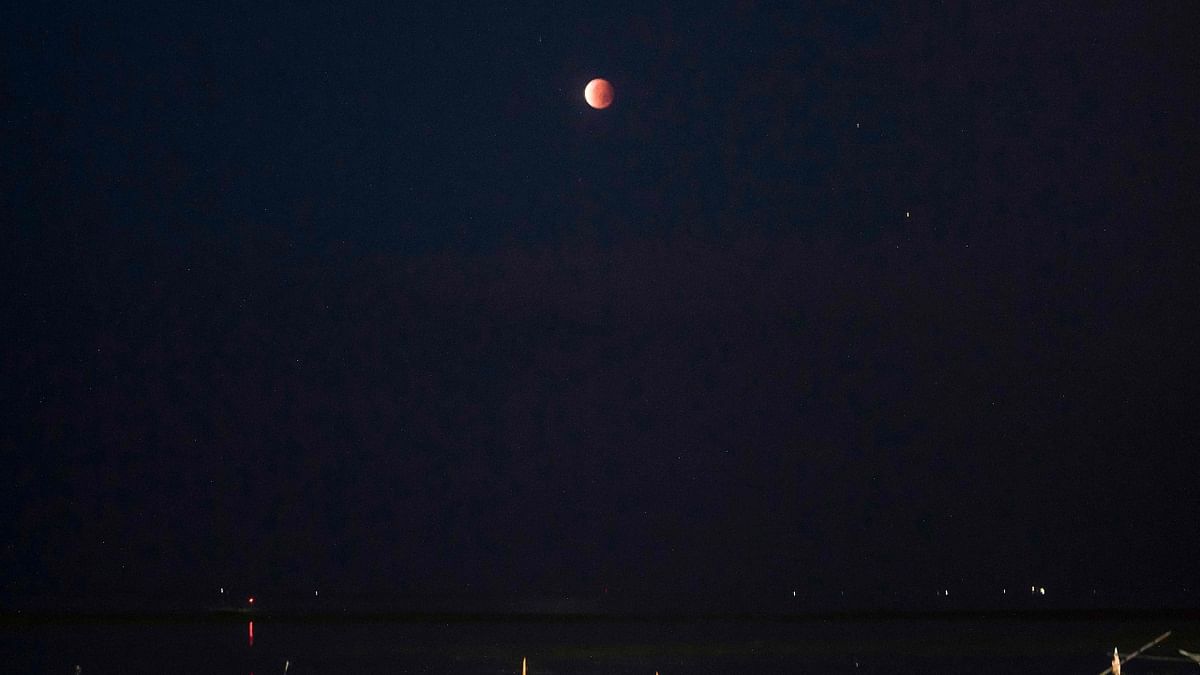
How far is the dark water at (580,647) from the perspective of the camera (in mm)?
16672

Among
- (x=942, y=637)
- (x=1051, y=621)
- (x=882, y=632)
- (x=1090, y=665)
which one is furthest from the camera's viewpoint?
(x=1051, y=621)

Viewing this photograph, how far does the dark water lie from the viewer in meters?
16.7

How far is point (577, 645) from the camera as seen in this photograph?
21.2 meters

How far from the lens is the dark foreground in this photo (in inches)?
658

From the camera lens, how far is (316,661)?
17.3 metres

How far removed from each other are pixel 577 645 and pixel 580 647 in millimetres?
531

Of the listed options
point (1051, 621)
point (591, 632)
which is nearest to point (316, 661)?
point (591, 632)

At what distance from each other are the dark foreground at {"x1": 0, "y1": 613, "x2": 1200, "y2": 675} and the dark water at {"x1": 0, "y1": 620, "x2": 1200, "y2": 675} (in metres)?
0.03

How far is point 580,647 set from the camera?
20719 mm

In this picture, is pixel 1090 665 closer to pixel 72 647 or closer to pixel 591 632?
pixel 591 632

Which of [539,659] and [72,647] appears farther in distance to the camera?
[72,647]

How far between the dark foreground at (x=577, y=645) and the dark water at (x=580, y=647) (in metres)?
0.03

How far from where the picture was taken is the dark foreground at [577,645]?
16.7 meters

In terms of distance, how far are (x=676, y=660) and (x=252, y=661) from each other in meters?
6.87
